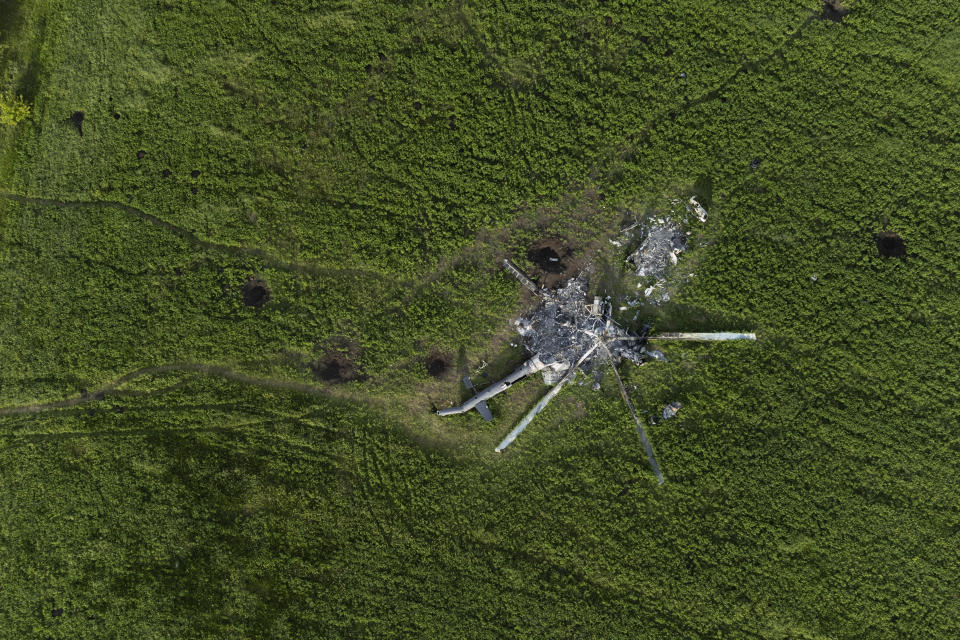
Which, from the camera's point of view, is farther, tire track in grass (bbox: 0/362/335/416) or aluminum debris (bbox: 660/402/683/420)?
tire track in grass (bbox: 0/362/335/416)

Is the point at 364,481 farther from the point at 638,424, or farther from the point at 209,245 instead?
the point at 209,245

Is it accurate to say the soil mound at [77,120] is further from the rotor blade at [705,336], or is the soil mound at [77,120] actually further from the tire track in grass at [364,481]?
the rotor blade at [705,336]

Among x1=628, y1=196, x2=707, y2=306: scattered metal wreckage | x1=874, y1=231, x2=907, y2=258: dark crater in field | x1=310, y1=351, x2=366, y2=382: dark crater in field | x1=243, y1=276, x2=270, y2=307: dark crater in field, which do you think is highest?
x1=874, y1=231, x2=907, y2=258: dark crater in field

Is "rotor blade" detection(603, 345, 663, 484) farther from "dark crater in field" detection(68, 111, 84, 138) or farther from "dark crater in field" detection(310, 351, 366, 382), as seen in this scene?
"dark crater in field" detection(68, 111, 84, 138)

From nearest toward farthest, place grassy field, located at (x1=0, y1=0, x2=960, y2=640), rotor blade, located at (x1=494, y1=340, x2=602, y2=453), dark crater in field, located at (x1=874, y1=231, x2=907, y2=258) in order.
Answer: grassy field, located at (x1=0, y1=0, x2=960, y2=640) → rotor blade, located at (x1=494, y1=340, x2=602, y2=453) → dark crater in field, located at (x1=874, y1=231, x2=907, y2=258)

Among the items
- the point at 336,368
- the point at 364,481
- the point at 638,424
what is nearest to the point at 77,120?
the point at 336,368

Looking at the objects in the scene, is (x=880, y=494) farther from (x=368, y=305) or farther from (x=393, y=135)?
(x=393, y=135)

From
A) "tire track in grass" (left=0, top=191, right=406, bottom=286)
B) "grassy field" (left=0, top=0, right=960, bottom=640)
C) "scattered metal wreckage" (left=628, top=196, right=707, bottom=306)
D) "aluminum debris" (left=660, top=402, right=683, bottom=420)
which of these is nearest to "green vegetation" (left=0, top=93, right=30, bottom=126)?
"grassy field" (left=0, top=0, right=960, bottom=640)

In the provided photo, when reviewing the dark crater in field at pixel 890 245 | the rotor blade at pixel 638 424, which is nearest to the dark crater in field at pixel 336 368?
the rotor blade at pixel 638 424
